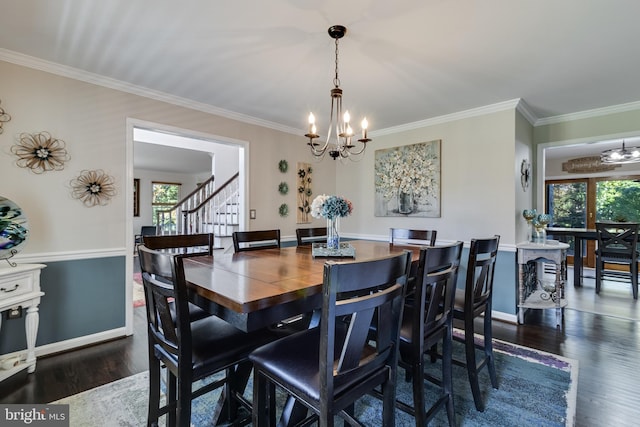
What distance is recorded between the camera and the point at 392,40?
2.12 meters

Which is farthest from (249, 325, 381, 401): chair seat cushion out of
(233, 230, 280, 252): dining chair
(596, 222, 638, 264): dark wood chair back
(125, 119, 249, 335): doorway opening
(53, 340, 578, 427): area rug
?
(596, 222, 638, 264): dark wood chair back

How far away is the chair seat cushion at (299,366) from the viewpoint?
111 cm

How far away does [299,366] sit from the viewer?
47.0 inches

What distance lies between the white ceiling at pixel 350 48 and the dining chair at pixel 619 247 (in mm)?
2034

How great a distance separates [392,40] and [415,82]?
2.60 ft

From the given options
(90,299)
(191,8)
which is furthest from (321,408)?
(90,299)

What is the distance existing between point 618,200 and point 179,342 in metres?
8.09

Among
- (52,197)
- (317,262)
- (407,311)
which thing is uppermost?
(52,197)

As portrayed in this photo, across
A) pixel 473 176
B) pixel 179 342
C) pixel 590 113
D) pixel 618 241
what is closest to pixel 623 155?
pixel 618 241

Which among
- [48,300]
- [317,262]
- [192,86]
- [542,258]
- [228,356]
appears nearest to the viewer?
[228,356]

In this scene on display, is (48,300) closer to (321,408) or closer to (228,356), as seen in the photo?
(228,356)

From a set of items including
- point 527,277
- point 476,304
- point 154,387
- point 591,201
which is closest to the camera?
point 154,387

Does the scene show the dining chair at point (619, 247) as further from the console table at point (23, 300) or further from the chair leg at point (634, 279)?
the console table at point (23, 300)

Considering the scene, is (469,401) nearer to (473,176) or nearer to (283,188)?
(473,176)
